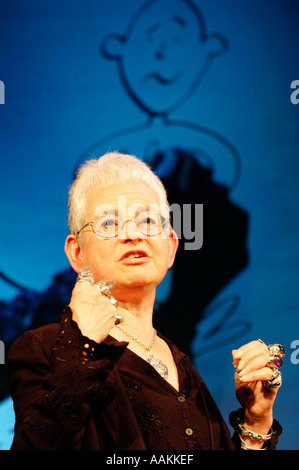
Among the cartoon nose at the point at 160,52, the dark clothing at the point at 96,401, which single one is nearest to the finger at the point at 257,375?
the dark clothing at the point at 96,401

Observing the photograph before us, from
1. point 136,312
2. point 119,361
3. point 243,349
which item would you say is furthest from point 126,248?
point 243,349

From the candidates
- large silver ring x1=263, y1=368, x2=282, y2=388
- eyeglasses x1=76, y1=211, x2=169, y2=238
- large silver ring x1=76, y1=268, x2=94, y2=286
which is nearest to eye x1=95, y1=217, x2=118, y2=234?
eyeglasses x1=76, y1=211, x2=169, y2=238

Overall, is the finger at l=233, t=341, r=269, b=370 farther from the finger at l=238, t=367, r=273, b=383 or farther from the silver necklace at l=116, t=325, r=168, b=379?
the silver necklace at l=116, t=325, r=168, b=379

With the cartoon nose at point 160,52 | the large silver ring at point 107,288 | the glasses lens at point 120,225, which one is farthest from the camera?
the cartoon nose at point 160,52

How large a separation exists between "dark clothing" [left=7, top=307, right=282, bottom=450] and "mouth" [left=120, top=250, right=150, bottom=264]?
0.78 ft

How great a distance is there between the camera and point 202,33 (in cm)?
264

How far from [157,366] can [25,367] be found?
0.40 meters

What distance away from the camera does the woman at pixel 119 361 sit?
1.12 metres

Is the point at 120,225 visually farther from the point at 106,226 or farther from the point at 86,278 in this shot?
the point at 86,278

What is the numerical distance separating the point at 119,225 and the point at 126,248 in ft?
0.25

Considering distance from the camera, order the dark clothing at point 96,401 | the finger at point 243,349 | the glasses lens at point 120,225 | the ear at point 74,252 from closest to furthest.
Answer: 1. the dark clothing at point 96,401
2. the finger at point 243,349
3. the glasses lens at point 120,225
4. the ear at point 74,252

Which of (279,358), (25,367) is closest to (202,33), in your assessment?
(279,358)

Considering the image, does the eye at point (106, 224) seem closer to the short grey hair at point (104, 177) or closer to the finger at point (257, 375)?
the short grey hair at point (104, 177)
